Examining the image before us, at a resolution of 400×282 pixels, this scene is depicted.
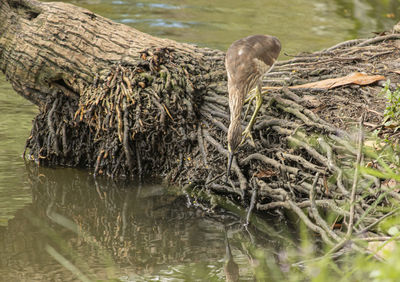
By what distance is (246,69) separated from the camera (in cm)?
596

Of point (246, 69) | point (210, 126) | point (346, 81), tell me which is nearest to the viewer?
point (246, 69)

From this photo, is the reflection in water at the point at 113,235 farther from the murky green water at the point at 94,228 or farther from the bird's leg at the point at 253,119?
the bird's leg at the point at 253,119

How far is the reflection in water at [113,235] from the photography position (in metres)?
4.96

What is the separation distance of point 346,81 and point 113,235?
2806 millimetres

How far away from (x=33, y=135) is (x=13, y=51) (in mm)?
995

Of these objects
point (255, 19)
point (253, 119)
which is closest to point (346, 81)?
point (253, 119)

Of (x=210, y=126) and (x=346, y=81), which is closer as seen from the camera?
(x=346, y=81)

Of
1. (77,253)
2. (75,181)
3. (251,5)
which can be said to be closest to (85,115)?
(75,181)

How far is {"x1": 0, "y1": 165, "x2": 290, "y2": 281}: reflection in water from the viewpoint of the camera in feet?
16.3

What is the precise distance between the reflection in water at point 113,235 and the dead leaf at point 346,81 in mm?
1643

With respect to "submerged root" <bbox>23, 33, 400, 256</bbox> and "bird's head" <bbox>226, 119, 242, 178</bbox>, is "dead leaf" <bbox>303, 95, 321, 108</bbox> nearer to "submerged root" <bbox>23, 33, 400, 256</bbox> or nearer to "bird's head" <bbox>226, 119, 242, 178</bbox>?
"submerged root" <bbox>23, 33, 400, 256</bbox>

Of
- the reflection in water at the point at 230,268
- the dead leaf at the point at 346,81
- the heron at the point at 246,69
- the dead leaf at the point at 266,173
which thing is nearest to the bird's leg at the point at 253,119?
the heron at the point at 246,69

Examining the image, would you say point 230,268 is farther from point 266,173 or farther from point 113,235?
point 113,235

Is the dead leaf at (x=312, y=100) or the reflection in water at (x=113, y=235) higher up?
the dead leaf at (x=312, y=100)
